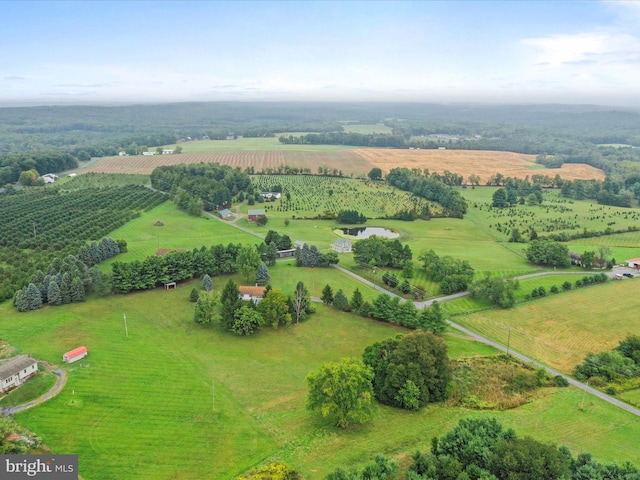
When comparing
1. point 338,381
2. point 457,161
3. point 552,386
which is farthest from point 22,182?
point 457,161

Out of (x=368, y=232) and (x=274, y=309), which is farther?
(x=368, y=232)

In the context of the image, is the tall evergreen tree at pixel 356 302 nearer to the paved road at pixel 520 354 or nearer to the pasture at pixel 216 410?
the pasture at pixel 216 410

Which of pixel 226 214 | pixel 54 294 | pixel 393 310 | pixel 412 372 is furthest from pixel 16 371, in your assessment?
pixel 226 214

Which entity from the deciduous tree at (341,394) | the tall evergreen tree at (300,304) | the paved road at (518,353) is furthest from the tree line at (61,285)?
the deciduous tree at (341,394)

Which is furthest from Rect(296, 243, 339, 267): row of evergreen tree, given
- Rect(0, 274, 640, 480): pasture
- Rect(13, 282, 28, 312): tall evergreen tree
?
Rect(13, 282, 28, 312): tall evergreen tree

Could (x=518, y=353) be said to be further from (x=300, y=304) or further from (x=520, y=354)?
(x=300, y=304)

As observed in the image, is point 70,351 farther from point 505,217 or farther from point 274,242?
point 505,217
